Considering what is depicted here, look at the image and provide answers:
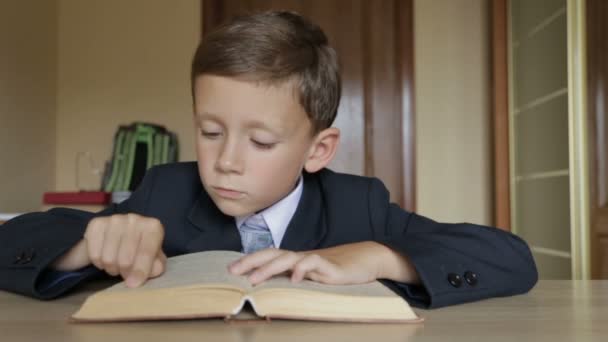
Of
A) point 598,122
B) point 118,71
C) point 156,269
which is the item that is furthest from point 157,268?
point 118,71

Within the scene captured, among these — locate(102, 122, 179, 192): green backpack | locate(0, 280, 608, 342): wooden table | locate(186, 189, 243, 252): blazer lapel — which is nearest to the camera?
locate(0, 280, 608, 342): wooden table

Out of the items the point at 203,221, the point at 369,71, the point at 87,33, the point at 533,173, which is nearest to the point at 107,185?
the point at 87,33

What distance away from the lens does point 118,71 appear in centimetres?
366

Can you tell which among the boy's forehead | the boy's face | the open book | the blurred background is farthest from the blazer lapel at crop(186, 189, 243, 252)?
the blurred background

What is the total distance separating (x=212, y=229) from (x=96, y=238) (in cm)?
38

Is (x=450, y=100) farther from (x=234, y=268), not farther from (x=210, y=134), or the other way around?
(x=234, y=268)

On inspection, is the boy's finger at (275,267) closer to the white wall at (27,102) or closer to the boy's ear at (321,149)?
the boy's ear at (321,149)

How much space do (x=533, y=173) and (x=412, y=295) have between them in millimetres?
2154

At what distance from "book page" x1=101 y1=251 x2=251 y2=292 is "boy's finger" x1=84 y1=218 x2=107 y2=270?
0.14 feet

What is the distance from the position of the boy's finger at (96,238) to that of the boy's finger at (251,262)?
0.48 ft

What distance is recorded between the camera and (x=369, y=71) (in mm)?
3535

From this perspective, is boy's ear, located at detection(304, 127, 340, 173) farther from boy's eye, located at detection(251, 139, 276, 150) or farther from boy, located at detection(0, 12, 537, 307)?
boy's eye, located at detection(251, 139, 276, 150)

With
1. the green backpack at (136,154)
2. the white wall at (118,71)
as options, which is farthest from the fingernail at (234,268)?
the white wall at (118,71)

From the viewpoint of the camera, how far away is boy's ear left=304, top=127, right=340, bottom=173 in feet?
3.63
